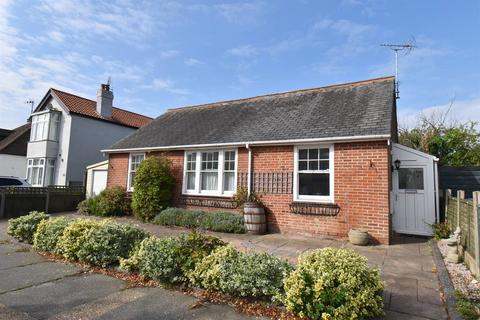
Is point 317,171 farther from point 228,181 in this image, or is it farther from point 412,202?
point 228,181

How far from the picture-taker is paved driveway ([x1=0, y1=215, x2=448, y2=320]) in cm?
415

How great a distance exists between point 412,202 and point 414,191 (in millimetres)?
361

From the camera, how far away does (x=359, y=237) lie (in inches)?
325

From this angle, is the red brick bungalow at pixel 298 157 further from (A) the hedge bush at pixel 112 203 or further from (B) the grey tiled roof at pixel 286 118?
(A) the hedge bush at pixel 112 203

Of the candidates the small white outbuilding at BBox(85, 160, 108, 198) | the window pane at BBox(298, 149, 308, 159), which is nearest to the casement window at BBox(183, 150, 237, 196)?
the window pane at BBox(298, 149, 308, 159)

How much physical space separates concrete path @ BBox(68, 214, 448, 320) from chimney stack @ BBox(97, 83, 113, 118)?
1433 centimetres

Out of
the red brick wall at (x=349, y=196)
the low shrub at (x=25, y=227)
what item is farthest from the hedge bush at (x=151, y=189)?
the red brick wall at (x=349, y=196)

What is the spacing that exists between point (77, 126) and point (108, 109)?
2.87 meters

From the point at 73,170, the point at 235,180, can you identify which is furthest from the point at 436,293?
the point at 73,170

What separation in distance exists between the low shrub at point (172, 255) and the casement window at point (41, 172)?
61.1 feet

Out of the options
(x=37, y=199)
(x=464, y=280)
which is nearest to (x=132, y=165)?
(x=37, y=199)

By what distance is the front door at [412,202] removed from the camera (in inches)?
374

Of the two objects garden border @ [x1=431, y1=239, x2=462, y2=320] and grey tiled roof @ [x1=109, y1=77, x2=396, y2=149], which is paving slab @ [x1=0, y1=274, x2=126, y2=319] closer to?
garden border @ [x1=431, y1=239, x2=462, y2=320]

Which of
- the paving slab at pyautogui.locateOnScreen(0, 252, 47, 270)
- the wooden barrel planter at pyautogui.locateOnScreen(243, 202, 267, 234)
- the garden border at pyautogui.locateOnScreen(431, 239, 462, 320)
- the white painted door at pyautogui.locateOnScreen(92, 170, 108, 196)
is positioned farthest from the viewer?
the white painted door at pyautogui.locateOnScreen(92, 170, 108, 196)
